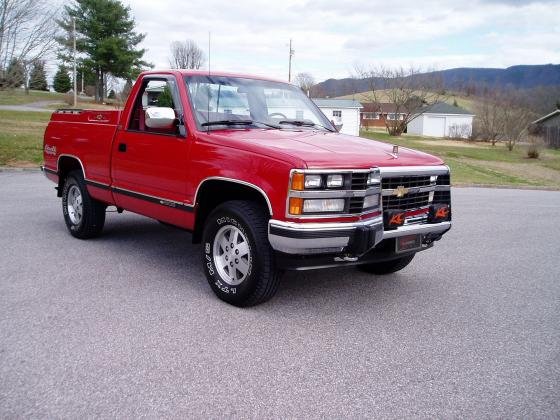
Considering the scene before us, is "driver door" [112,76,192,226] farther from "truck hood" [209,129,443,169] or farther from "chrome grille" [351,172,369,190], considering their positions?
"chrome grille" [351,172,369,190]

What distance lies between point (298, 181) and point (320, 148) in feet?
1.88

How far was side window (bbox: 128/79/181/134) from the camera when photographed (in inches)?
210

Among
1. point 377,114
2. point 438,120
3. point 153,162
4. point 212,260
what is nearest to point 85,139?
point 153,162

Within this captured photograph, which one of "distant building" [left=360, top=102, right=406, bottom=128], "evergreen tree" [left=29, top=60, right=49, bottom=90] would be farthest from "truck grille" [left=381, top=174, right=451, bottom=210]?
"distant building" [left=360, top=102, right=406, bottom=128]

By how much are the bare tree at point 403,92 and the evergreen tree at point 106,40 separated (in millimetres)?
28205

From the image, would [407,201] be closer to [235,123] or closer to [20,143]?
[235,123]

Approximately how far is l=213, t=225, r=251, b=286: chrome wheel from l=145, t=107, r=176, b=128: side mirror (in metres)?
1.08

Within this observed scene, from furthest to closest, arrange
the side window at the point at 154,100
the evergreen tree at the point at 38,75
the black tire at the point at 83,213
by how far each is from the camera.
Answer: the evergreen tree at the point at 38,75 → the black tire at the point at 83,213 → the side window at the point at 154,100

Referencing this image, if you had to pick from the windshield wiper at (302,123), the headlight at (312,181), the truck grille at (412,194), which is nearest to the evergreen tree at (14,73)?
the windshield wiper at (302,123)

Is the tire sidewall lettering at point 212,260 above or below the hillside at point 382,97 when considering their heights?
below

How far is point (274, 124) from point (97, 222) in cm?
279

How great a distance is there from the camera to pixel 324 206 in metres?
4.04

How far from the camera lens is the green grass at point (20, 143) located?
52.3 ft

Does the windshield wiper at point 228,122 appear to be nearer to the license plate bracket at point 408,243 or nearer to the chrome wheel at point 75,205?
the license plate bracket at point 408,243
